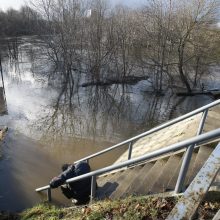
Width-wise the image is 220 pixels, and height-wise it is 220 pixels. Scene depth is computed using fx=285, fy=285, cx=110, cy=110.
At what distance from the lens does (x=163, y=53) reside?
20938mm

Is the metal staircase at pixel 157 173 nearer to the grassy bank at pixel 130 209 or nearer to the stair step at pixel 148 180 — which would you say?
the stair step at pixel 148 180

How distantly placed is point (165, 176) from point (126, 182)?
1091 millimetres

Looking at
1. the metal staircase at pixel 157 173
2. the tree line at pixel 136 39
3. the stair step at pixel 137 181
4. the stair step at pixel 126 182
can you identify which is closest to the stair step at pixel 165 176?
the metal staircase at pixel 157 173

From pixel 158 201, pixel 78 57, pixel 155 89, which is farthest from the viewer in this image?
pixel 78 57

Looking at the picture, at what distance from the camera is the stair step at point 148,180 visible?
4.48 meters

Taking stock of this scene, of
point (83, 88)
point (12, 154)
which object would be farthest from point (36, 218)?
point (83, 88)

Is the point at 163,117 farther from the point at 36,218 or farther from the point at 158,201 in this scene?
the point at 158,201

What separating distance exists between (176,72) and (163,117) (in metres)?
9.05

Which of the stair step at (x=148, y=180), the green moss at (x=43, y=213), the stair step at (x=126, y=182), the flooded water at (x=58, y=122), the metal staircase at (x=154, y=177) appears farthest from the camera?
the flooded water at (x=58, y=122)

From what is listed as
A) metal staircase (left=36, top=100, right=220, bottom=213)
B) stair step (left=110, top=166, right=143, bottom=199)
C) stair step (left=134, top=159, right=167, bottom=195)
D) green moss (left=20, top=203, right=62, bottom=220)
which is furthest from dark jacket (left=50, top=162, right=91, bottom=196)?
stair step (left=134, top=159, right=167, bottom=195)

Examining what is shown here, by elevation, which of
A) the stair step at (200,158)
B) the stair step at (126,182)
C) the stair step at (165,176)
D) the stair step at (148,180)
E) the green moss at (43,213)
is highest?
the stair step at (200,158)

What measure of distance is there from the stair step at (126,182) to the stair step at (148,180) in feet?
1.04

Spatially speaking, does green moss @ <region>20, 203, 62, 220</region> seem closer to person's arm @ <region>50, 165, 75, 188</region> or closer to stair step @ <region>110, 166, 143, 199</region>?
person's arm @ <region>50, 165, 75, 188</region>

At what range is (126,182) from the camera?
541 centimetres
